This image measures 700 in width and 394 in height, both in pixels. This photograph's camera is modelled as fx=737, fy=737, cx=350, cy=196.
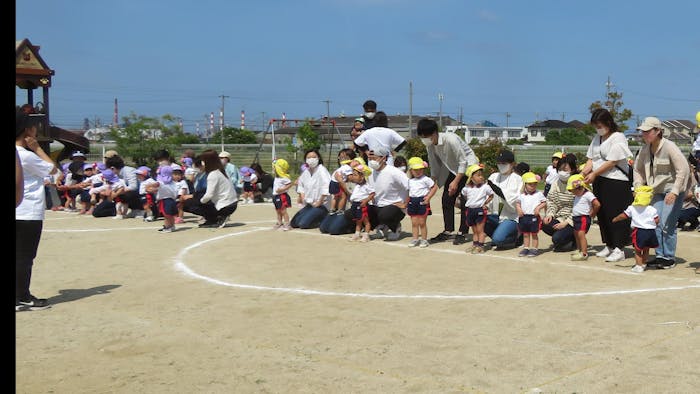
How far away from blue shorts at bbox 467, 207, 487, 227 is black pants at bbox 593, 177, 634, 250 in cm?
166

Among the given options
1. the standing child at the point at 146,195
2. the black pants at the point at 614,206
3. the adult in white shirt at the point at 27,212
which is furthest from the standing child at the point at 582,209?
the standing child at the point at 146,195

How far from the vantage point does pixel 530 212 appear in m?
10.4

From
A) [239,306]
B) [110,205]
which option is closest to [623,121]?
[110,205]

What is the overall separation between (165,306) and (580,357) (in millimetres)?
4181

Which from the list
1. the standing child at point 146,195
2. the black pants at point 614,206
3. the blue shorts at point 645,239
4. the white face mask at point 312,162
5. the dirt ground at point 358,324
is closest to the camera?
the dirt ground at point 358,324

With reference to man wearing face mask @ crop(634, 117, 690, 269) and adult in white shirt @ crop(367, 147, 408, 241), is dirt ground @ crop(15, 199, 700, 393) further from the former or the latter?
adult in white shirt @ crop(367, 147, 408, 241)

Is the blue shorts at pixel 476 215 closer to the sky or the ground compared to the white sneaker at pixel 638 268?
closer to the sky

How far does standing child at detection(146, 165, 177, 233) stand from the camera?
13977 mm

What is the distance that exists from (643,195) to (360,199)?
466cm

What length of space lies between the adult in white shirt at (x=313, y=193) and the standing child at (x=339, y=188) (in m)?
0.16

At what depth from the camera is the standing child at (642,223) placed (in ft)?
29.3

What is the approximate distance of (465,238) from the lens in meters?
12.1

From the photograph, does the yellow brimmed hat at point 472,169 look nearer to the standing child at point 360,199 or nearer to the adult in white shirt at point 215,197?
the standing child at point 360,199

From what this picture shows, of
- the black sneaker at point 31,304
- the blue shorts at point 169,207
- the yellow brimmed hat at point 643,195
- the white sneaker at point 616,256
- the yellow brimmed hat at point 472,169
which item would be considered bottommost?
the black sneaker at point 31,304
